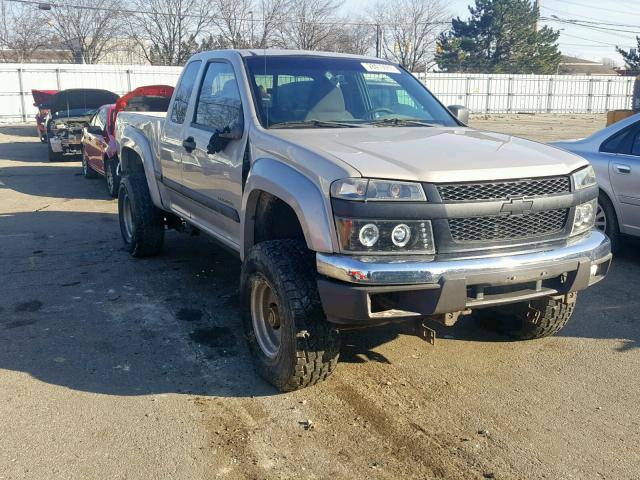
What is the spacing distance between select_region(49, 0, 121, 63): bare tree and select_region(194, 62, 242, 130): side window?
45.8 m

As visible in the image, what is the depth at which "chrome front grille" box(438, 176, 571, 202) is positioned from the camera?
141 inches

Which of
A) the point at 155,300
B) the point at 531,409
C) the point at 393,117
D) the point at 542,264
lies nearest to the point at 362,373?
the point at 531,409

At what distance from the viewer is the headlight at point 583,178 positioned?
400cm

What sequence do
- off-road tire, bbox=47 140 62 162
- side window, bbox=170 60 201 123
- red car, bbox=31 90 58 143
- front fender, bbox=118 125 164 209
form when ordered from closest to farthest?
side window, bbox=170 60 201 123
front fender, bbox=118 125 164 209
off-road tire, bbox=47 140 62 162
red car, bbox=31 90 58 143

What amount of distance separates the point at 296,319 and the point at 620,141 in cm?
481

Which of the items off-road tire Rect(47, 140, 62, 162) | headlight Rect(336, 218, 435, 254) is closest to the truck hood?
headlight Rect(336, 218, 435, 254)

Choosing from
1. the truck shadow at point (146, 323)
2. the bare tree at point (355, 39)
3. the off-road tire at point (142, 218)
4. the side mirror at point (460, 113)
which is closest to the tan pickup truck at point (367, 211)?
the side mirror at point (460, 113)

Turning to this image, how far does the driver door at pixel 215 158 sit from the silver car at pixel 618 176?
4014 millimetres

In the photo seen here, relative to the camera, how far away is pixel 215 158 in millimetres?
5012

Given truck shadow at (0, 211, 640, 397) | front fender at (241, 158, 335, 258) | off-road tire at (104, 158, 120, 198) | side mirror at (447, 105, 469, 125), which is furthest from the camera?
off-road tire at (104, 158, 120, 198)

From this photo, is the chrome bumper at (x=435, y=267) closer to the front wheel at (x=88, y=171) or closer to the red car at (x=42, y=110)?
the front wheel at (x=88, y=171)

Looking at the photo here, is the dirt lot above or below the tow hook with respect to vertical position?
below

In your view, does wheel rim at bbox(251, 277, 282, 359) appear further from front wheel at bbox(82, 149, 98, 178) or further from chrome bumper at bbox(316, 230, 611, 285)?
front wheel at bbox(82, 149, 98, 178)

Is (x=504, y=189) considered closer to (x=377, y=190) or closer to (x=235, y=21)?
(x=377, y=190)
